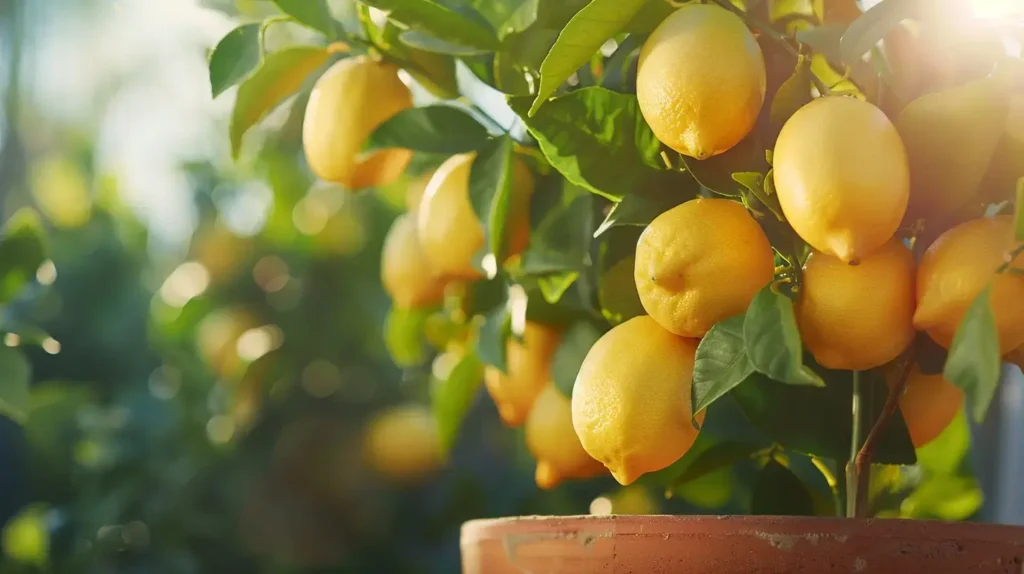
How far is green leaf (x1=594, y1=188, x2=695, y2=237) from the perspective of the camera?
0.51 metres

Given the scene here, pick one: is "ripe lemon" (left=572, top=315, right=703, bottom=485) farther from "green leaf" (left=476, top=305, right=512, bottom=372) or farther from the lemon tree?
"green leaf" (left=476, top=305, right=512, bottom=372)

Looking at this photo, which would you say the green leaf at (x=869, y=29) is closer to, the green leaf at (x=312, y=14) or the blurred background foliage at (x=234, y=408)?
the green leaf at (x=312, y=14)

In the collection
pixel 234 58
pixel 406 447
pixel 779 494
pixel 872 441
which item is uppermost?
pixel 234 58

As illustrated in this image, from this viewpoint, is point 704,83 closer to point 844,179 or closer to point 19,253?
point 844,179

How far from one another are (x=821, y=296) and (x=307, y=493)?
1.03 meters

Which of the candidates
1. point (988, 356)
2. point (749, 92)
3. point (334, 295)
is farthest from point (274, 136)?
point (988, 356)

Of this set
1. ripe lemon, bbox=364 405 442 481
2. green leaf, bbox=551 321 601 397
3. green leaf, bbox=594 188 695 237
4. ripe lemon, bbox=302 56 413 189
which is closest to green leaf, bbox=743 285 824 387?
green leaf, bbox=594 188 695 237

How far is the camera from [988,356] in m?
0.37

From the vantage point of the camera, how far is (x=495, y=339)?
2.21ft

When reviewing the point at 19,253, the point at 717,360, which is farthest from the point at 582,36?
the point at 19,253

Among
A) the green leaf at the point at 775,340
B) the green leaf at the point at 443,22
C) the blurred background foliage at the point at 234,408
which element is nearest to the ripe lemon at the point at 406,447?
the blurred background foliage at the point at 234,408

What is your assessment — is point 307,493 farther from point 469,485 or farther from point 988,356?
point 988,356

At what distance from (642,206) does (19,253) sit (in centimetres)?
55

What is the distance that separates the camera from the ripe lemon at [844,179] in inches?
16.2
